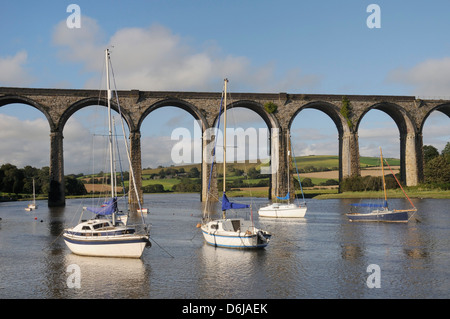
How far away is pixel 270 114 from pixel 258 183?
52990 mm

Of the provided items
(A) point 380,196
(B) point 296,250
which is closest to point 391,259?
(B) point 296,250

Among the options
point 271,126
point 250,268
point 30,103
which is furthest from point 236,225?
point 30,103

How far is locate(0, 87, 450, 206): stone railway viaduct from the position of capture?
6781 cm

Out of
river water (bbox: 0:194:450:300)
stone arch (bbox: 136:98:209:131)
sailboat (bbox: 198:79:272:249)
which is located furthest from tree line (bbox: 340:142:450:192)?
sailboat (bbox: 198:79:272:249)

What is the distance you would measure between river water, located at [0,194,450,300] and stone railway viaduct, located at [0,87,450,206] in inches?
1327

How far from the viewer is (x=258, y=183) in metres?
126

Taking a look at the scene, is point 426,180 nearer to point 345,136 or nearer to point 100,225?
point 345,136

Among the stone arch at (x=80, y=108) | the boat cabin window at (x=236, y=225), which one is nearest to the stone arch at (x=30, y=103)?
the stone arch at (x=80, y=108)

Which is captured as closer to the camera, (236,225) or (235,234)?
(235,234)

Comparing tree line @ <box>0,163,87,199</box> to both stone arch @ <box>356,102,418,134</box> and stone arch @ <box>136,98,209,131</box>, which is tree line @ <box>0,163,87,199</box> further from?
stone arch @ <box>356,102,418,134</box>

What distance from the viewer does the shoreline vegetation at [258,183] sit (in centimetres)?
7644

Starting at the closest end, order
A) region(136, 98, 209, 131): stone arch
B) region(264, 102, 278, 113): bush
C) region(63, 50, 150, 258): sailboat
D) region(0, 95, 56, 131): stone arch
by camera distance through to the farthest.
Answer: region(63, 50, 150, 258): sailboat
region(0, 95, 56, 131): stone arch
region(136, 98, 209, 131): stone arch
region(264, 102, 278, 113): bush

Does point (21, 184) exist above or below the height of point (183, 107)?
below

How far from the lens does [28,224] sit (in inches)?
1848
